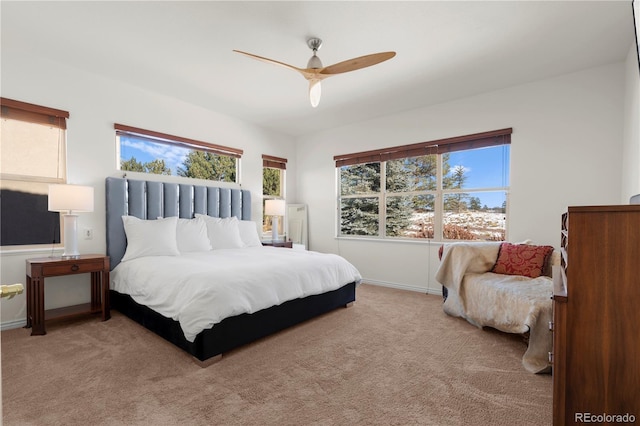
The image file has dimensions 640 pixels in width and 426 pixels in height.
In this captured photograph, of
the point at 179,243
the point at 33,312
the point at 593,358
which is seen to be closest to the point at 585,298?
the point at 593,358

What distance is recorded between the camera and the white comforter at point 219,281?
7.53ft

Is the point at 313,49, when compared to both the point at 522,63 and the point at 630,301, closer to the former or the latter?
the point at 522,63

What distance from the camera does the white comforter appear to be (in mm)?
2295

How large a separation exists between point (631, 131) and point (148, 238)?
484 centimetres

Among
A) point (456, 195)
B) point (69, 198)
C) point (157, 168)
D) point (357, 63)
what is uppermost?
point (357, 63)

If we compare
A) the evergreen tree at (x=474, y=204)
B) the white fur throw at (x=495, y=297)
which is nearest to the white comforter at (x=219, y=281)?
the white fur throw at (x=495, y=297)

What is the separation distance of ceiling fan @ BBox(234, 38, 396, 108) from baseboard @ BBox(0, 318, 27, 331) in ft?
10.9

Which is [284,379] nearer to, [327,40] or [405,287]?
[327,40]

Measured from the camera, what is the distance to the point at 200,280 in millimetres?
2393

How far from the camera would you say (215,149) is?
Answer: 4691mm

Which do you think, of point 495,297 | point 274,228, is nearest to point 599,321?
point 495,297

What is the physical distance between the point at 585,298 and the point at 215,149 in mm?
4483

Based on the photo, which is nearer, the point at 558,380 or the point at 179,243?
the point at 558,380

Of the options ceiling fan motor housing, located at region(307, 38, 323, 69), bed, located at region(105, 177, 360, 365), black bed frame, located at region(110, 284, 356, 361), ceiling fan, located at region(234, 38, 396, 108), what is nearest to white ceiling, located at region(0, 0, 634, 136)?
ceiling fan motor housing, located at region(307, 38, 323, 69)
